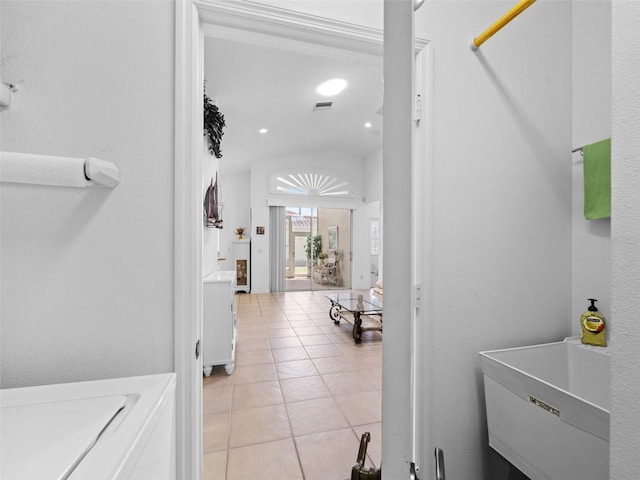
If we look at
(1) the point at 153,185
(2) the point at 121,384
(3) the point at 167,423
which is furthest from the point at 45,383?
(1) the point at 153,185

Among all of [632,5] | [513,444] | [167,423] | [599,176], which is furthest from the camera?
[599,176]

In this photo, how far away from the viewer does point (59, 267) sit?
0.83m

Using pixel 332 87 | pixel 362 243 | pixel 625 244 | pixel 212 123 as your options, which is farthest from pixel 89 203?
pixel 362 243

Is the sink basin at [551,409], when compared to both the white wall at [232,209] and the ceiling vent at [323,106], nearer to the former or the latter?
the ceiling vent at [323,106]

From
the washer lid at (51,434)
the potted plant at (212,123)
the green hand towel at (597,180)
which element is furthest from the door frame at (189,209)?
the potted plant at (212,123)

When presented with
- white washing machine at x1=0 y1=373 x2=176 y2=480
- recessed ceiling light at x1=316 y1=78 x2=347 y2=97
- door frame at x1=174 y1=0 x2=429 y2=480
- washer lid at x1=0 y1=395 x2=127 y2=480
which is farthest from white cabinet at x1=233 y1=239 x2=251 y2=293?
washer lid at x1=0 y1=395 x2=127 y2=480

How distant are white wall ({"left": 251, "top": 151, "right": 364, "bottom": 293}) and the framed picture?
83cm

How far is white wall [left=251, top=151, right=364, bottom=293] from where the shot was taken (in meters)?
7.18

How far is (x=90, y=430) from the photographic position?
57 cm

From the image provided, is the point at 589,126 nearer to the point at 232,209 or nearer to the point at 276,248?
the point at 276,248

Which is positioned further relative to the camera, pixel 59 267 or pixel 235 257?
pixel 235 257

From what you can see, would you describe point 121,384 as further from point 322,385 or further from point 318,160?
point 318,160

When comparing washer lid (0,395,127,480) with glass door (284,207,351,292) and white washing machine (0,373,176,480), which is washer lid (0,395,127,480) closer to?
white washing machine (0,373,176,480)

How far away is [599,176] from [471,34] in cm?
82
